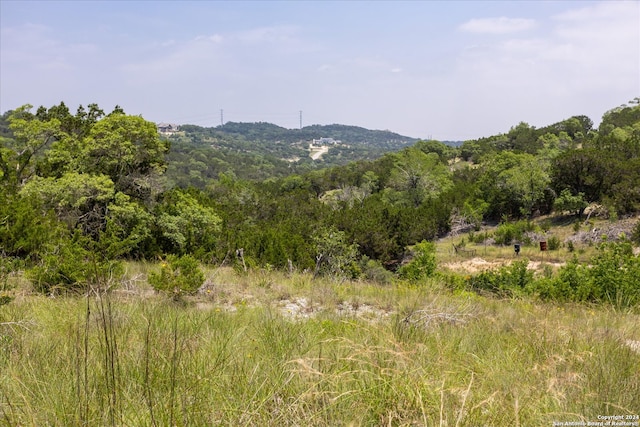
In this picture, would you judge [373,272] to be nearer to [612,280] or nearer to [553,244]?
[612,280]

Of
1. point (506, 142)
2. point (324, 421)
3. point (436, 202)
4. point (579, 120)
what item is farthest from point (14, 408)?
point (579, 120)

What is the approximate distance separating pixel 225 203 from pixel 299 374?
102 feet

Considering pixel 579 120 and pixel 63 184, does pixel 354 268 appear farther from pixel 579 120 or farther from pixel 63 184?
pixel 579 120

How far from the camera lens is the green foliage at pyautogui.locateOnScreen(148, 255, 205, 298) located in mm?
5605

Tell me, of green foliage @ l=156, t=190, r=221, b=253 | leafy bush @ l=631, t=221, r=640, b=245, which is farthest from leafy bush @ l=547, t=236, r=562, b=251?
green foliage @ l=156, t=190, r=221, b=253

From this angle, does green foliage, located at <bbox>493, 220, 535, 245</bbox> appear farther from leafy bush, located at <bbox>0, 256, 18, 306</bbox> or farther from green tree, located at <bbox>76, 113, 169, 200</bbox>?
leafy bush, located at <bbox>0, 256, 18, 306</bbox>

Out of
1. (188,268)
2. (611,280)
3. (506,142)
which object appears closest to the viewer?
(188,268)

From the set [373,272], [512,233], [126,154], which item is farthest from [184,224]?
[512,233]

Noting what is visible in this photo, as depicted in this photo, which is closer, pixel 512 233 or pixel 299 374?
pixel 299 374

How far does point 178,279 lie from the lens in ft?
18.8

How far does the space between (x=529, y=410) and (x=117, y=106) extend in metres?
14.4

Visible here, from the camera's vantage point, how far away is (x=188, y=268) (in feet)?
19.3

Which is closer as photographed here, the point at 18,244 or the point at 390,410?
the point at 390,410

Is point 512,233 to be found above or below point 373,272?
below
